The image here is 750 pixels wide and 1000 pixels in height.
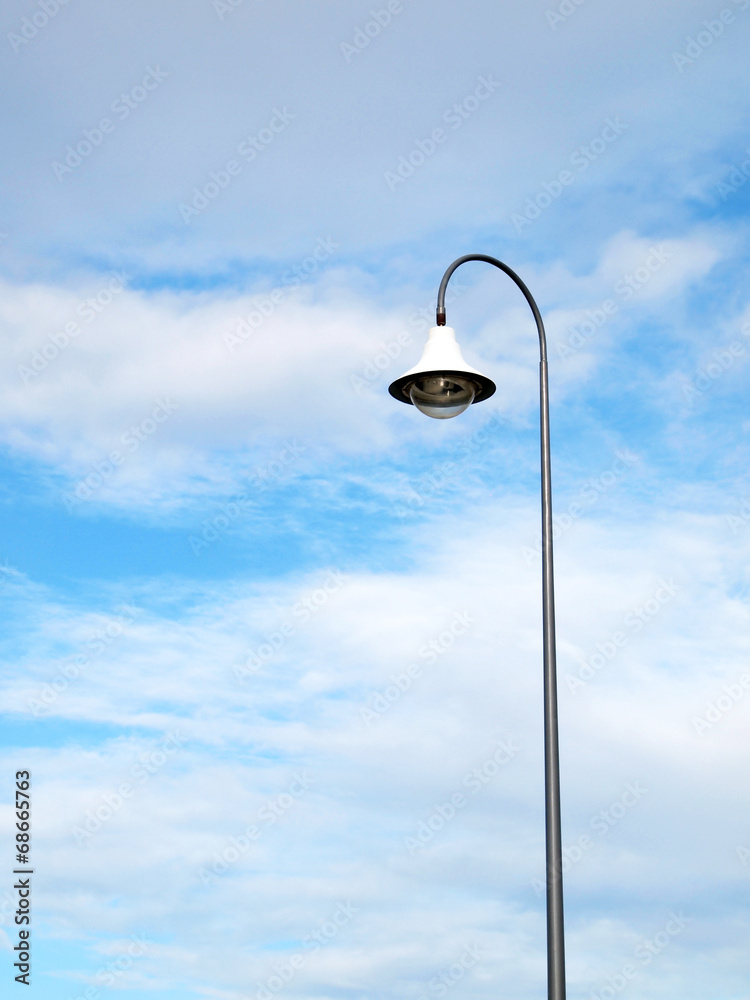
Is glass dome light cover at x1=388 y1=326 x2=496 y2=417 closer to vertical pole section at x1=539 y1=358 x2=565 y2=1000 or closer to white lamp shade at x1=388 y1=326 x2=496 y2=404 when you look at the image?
white lamp shade at x1=388 y1=326 x2=496 y2=404

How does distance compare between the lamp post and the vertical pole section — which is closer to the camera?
the vertical pole section

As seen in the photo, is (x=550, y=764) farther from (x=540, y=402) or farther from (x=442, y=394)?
(x=442, y=394)

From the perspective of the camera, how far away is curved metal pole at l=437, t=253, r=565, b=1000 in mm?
8258

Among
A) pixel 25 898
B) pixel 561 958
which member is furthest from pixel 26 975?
pixel 561 958

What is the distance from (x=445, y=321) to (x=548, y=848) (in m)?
4.82

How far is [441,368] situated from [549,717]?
3.20m

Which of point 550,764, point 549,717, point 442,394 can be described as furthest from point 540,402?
point 550,764

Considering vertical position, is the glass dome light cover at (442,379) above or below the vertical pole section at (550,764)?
above

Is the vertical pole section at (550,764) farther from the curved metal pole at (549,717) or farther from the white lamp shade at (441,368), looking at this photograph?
the white lamp shade at (441,368)

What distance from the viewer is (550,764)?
8.76 meters

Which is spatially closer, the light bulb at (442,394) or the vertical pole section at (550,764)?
the vertical pole section at (550,764)

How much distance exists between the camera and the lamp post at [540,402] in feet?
28.2

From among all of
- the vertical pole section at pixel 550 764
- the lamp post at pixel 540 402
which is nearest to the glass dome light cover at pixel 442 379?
the lamp post at pixel 540 402

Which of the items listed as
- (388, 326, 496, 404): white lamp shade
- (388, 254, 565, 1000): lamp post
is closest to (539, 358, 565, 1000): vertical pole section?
(388, 254, 565, 1000): lamp post
